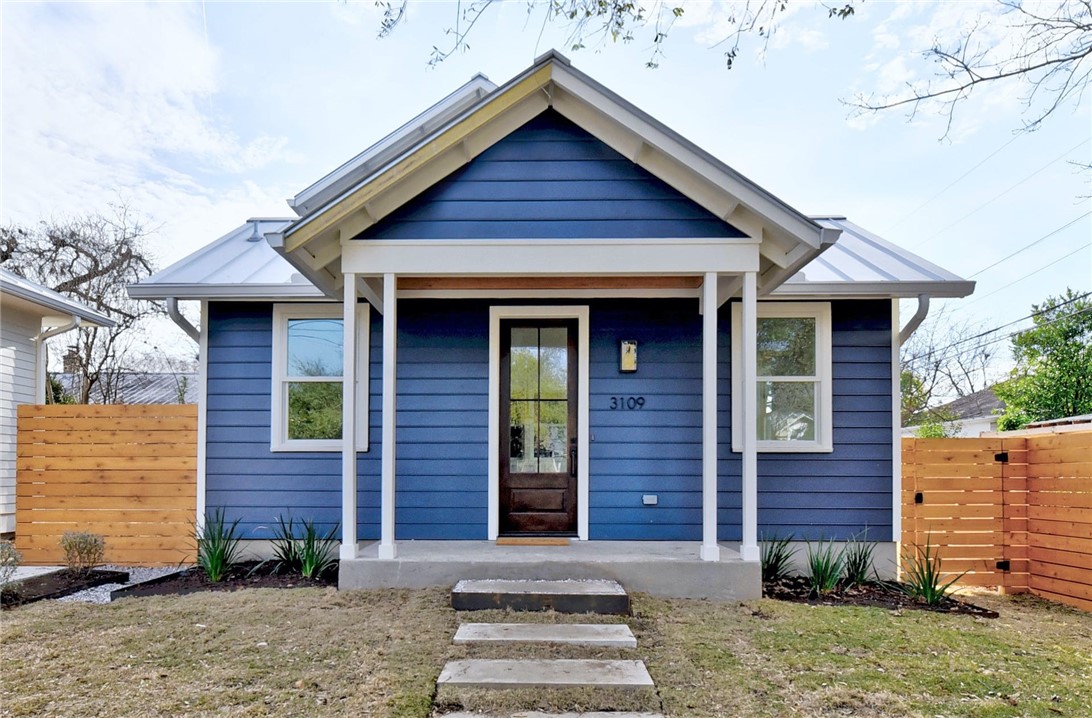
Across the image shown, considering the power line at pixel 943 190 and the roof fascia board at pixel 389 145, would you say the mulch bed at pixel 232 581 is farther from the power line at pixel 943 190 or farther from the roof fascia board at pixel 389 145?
the power line at pixel 943 190

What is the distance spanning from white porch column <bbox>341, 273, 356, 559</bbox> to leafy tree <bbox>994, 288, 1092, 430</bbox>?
11.3 m

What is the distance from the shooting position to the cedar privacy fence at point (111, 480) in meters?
5.84

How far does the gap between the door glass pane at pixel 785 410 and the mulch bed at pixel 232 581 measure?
13.1 ft

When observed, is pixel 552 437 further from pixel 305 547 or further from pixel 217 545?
pixel 217 545

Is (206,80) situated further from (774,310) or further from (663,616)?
(663,616)

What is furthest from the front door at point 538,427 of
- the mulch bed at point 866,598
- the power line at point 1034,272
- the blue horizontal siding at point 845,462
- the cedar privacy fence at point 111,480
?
the power line at point 1034,272

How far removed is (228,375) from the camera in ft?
19.0

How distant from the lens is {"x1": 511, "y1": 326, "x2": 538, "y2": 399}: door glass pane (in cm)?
570

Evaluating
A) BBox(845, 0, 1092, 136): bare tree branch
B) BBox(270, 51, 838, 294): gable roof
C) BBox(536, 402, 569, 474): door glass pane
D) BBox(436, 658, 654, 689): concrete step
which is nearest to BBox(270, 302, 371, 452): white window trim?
BBox(270, 51, 838, 294): gable roof

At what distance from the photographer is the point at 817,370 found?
5.68 metres

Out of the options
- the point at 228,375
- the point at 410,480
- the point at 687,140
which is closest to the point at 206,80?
the point at 228,375

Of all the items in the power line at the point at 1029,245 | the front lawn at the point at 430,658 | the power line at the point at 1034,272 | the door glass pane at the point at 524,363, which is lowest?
the front lawn at the point at 430,658

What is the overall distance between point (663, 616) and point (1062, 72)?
4460 mm

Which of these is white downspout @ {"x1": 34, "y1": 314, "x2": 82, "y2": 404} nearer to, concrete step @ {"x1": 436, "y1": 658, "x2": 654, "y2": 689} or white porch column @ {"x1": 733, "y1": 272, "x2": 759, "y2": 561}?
concrete step @ {"x1": 436, "y1": 658, "x2": 654, "y2": 689}
